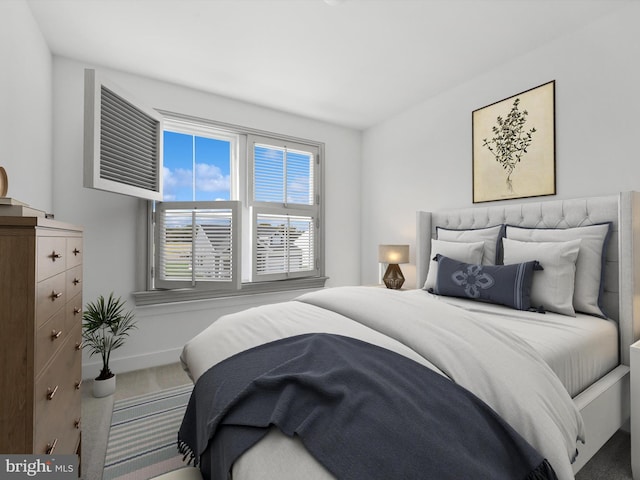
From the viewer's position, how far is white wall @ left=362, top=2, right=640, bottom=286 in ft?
6.82

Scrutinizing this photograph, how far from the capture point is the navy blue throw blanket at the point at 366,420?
0.71m

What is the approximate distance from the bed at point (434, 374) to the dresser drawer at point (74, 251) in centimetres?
67

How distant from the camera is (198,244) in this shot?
2953mm

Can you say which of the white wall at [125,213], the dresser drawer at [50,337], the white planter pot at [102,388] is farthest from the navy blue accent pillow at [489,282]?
the white planter pot at [102,388]

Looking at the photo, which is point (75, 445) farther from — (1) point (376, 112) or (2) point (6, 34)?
(1) point (376, 112)

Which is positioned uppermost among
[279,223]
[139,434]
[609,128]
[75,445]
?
[609,128]

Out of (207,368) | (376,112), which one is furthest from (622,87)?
(207,368)

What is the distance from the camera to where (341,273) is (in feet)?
13.8

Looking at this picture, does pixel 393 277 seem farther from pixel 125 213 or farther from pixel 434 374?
pixel 125 213

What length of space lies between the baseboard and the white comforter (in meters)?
1.68

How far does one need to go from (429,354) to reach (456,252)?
5.36 feet

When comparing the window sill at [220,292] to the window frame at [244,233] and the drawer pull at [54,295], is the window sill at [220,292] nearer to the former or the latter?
the window frame at [244,233]

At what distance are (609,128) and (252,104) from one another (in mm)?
3126

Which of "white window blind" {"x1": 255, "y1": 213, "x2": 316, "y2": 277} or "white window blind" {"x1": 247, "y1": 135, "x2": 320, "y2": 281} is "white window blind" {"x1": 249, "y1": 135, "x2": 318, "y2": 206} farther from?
"white window blind" {"x1": 255, "y1": 213, "x2": 316, "y2": 277}
